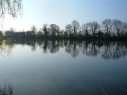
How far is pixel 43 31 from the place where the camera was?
62.8 meters

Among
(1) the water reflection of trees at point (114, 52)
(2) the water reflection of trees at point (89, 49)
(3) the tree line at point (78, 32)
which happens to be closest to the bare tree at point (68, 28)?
(3) the tree line at point (78, 32)

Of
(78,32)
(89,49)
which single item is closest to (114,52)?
(89,49)

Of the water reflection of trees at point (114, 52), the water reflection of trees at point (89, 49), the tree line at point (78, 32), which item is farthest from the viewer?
the tree line at point (78, 32)

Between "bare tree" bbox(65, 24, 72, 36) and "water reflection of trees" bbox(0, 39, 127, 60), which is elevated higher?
"bare tree" bbox(65, 24, 72, 36)

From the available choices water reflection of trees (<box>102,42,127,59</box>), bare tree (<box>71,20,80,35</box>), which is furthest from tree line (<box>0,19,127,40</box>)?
water reflection of trees (<box>102,42,127,59</box>)

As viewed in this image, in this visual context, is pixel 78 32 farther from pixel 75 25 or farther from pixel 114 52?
pixel 114 52

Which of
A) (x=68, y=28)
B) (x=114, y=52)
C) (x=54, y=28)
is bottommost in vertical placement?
(x=114, y=52)

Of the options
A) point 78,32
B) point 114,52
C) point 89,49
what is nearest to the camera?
point 114,52

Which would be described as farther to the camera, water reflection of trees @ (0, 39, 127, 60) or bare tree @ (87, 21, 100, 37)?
bare tree @ (87, 21, 100, 37)

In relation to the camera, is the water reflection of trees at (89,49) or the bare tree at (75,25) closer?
the water reflection of trees at (89,49)

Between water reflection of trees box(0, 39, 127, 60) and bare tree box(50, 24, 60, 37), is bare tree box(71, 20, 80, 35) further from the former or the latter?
water reflection of trees box(0, 39, 127, 60)

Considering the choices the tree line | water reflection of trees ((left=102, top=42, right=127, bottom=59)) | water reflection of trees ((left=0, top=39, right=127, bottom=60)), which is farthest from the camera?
the tree line

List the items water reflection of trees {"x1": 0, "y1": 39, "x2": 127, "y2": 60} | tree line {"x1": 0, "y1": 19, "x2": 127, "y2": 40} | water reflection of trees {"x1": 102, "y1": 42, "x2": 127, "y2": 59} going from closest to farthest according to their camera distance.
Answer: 1. water reflection of trees {"x1": 102, "y1": 42, "x2": 127, "y2": 59}
2. water reflection of trees {"x1": 0, "y1": 39, "x2": 127, "y2": 60}
3. tree line {"x1": 0, "y1": 19, "x2": 127, "y2": 40}

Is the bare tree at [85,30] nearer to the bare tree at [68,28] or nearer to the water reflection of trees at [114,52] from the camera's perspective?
the bare tree at [68,28]
